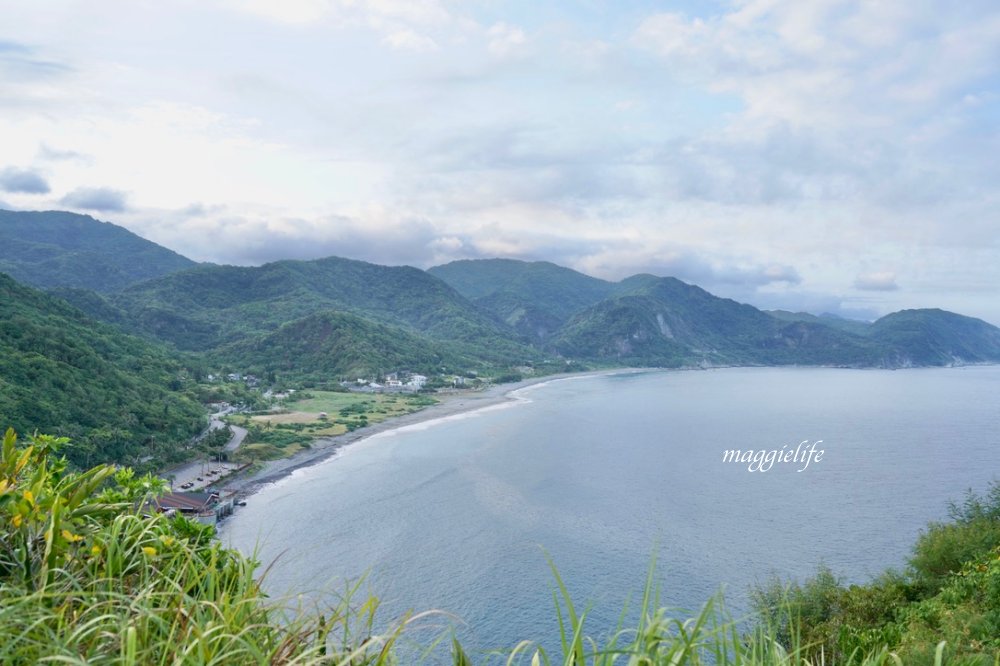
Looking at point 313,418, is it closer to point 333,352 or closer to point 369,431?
point 369,431

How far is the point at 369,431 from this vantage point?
210 ft

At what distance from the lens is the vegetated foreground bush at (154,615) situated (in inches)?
96.7

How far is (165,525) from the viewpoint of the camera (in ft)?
14.0

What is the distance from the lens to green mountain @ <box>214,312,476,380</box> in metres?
106

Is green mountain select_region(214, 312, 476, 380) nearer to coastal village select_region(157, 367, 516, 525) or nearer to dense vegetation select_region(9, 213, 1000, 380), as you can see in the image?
dense vegetation select_region(9, 213, 1000, 380)

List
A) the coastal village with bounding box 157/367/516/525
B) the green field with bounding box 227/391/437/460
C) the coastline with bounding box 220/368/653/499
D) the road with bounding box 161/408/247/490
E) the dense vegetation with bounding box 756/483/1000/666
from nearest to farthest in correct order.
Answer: the dense vegetation with bounding box 756/483/1000/666, the coastal village with bounding box 157/367/516/525, the road with bounding box 161/408/247/490, the coastline with bounding box 220/368/653/499, the green field with bounding box 227/391/437/460

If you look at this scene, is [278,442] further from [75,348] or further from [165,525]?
[165,525]

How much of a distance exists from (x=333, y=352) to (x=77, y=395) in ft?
231

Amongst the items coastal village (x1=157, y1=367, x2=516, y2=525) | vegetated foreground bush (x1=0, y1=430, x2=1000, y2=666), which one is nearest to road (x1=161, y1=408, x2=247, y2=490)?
coastal village (x1=157, y1=367, x2=516, y2=525)

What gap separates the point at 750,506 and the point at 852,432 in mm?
35895

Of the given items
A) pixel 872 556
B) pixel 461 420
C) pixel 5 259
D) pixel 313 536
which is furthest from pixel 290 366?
pixel 5 259

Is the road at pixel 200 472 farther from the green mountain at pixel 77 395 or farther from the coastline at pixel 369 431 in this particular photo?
the green mountain at pixel 77 395

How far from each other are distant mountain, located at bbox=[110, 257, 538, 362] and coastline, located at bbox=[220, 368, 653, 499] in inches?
1651

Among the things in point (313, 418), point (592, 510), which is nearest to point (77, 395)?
point (313, 418)
